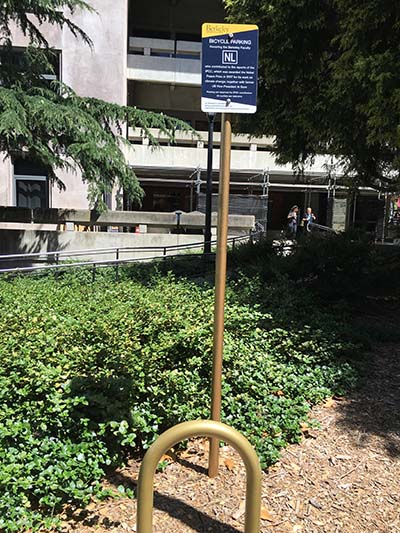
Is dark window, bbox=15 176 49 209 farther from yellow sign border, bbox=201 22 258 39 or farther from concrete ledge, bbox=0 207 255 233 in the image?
yellow sign border, bbox=201 22 258 39

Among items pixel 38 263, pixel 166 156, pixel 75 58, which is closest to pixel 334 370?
pixel 38 263

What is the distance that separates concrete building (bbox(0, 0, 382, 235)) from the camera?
18.8 meters

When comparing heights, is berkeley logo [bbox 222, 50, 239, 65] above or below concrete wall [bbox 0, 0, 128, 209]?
below

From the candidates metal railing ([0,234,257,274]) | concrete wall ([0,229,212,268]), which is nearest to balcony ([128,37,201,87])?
concrete wall ([0,229,212,268])

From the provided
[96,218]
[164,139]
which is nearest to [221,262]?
[96,218]

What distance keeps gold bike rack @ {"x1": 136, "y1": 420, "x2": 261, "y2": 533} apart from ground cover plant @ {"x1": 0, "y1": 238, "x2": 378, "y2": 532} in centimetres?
73

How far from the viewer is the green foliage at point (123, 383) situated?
2779 millimetres

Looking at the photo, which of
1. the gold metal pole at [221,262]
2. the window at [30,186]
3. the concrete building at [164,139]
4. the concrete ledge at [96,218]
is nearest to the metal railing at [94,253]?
the concrete ledge at [96,218]

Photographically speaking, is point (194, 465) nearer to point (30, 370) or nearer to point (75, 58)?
point (30, 370)

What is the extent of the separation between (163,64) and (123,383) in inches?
839

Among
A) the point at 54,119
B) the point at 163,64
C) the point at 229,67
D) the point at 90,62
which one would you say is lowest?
the point at 229,67

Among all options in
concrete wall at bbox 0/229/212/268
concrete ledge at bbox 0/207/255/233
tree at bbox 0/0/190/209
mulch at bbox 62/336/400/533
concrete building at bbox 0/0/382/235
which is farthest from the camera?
concrete building at bbox 0/0/382/235

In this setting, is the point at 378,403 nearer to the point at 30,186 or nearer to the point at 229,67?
the point at 229,67

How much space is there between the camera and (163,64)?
866 inches
